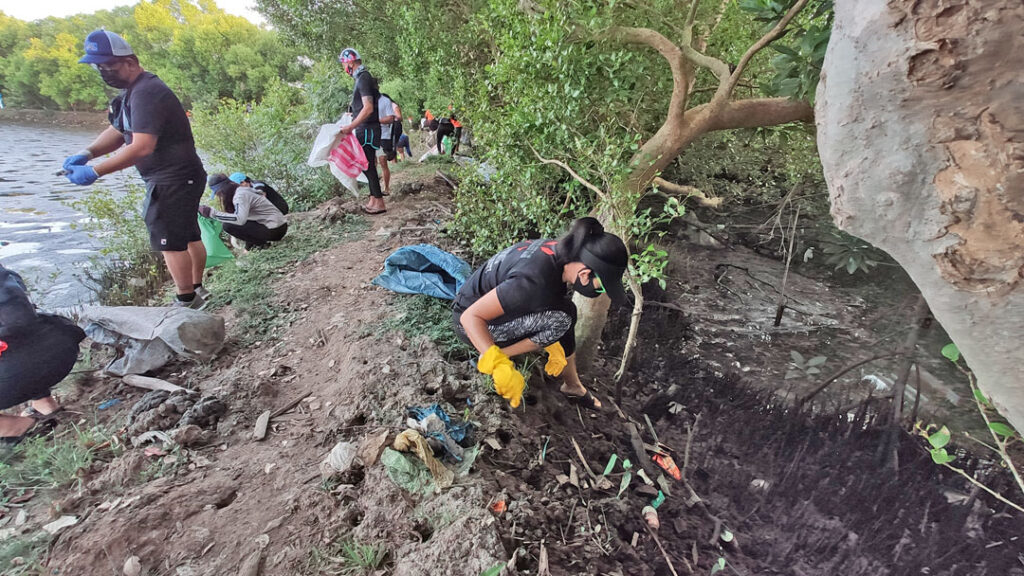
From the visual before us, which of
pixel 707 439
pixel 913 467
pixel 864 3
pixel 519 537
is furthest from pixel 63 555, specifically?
pixel 913 467

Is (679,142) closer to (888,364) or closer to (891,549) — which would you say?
(891,549)

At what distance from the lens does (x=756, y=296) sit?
16.6ft

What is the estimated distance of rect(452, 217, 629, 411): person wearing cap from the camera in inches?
78.4

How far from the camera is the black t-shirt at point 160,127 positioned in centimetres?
276

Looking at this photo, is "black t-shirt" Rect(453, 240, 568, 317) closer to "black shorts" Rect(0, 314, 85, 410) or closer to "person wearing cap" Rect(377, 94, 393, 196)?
"black shorts" Rect(0, 314, 85, 410)

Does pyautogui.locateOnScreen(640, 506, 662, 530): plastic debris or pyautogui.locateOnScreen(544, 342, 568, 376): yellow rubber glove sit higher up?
pyautogui.locateOnScreen(544, 342, 568, 376): yellow rubber glove

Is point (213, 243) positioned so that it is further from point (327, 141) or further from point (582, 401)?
point (582, 401)

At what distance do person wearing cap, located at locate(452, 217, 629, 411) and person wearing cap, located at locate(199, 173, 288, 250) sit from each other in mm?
3042

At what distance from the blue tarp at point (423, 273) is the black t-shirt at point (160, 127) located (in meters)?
1.49

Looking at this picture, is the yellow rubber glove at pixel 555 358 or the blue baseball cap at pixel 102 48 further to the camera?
the yellow rubber glove at pixel 555 358

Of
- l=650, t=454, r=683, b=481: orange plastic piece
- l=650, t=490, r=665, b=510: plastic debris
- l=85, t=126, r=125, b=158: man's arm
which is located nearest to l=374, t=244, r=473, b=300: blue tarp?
l=650, t=454, r=683, b=481: orange plastic piece

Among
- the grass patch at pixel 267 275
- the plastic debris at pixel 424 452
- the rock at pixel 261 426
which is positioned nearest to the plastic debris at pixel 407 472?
the plastic debris at pixel 424 452

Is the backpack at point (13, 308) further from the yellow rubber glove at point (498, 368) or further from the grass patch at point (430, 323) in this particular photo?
the yellow rubber glove at point (498, 368)

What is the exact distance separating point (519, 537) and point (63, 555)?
1.61 metres
